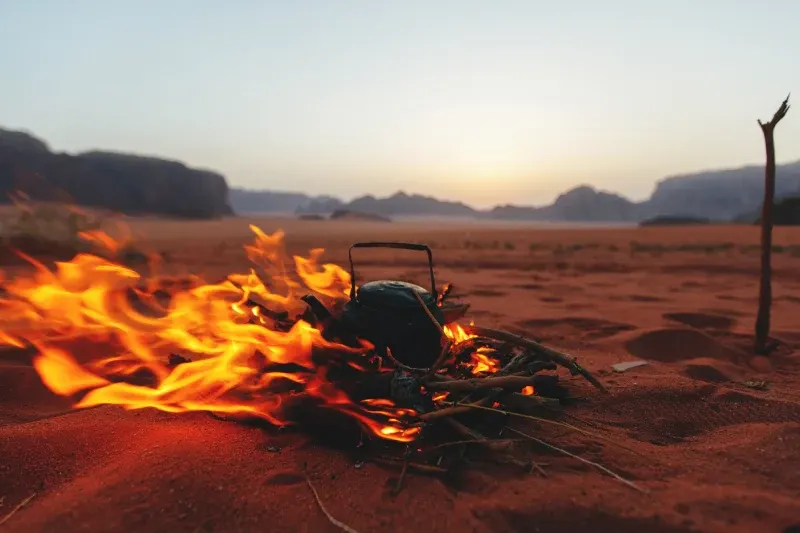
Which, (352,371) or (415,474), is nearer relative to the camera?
(415,474)

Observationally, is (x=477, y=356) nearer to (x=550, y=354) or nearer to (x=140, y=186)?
(x=550, y=354)

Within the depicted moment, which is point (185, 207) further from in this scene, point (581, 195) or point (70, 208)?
point (581, 195)

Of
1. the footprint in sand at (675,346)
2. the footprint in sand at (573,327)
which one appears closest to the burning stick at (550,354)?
the footprint in sand at (675,346)

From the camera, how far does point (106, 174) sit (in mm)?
83625

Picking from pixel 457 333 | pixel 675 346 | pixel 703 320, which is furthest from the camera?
pixel 703 320

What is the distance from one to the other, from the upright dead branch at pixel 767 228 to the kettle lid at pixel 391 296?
12.5ft

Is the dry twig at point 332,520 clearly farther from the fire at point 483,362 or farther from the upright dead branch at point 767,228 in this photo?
the upright dead branch at point 767,228

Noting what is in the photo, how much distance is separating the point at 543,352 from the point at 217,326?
226 centimetres

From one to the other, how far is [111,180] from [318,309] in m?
94.6

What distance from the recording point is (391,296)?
3.13 meters

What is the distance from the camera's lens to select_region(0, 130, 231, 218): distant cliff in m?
72.3

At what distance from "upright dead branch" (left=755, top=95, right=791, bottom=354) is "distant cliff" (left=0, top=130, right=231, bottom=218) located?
80.6m

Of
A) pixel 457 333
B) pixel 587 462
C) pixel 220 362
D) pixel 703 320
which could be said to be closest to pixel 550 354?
pixel 457 333

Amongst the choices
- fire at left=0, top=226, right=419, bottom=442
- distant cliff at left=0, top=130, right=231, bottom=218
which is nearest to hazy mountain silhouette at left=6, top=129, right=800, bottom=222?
distant cliff at left=0, top=130, right=231, bottom=218
